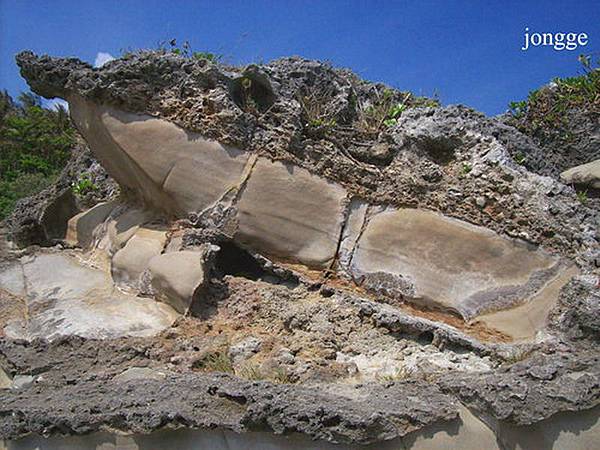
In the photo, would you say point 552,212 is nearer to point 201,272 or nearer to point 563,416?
point 563,416

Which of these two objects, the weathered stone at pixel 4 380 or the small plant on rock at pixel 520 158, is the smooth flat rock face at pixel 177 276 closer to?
the weathered stone at pixel 4 380

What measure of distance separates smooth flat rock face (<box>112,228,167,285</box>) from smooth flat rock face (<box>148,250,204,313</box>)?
0.29 m

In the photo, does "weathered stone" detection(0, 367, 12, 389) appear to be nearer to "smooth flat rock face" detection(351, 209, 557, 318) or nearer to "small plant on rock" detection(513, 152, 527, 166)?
"smooth flat rock face" detection(351, 209, 557, 318)

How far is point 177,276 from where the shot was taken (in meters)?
4.49

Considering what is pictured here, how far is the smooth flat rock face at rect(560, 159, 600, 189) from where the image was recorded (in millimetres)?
4602

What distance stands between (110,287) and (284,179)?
1.89m

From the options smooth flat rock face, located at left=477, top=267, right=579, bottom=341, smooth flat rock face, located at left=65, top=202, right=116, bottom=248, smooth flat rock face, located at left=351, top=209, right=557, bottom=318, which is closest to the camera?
smooth flat rock face, located at left=477, top=267, right=579, bottom=341

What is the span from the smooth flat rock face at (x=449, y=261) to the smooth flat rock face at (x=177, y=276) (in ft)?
4.42

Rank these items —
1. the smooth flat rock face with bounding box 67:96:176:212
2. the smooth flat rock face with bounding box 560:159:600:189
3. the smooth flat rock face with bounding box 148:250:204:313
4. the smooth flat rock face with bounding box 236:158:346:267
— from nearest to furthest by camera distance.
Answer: the smooth flat rock face with bounding box 148:250:204:313 < the smooth flat rock face with bounding box 560:159:600:189 < the smooth flat rock face with bounding box 236:158:346:267 < the smooth flat rock face with bounding box 67:96:176:212

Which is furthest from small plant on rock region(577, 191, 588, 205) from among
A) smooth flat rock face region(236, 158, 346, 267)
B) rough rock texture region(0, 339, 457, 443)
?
rough rock texture region(0, 339, 457, 443)

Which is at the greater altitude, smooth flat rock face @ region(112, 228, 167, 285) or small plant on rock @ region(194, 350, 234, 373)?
smooth flat rock face @ region(112, 228, 167, 285)

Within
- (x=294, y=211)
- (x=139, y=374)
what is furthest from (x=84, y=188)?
(x=139, y=374)

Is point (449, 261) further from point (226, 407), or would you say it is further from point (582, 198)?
point (226, 407)

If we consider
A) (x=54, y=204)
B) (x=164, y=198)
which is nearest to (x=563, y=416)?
(x=164, y=198)
